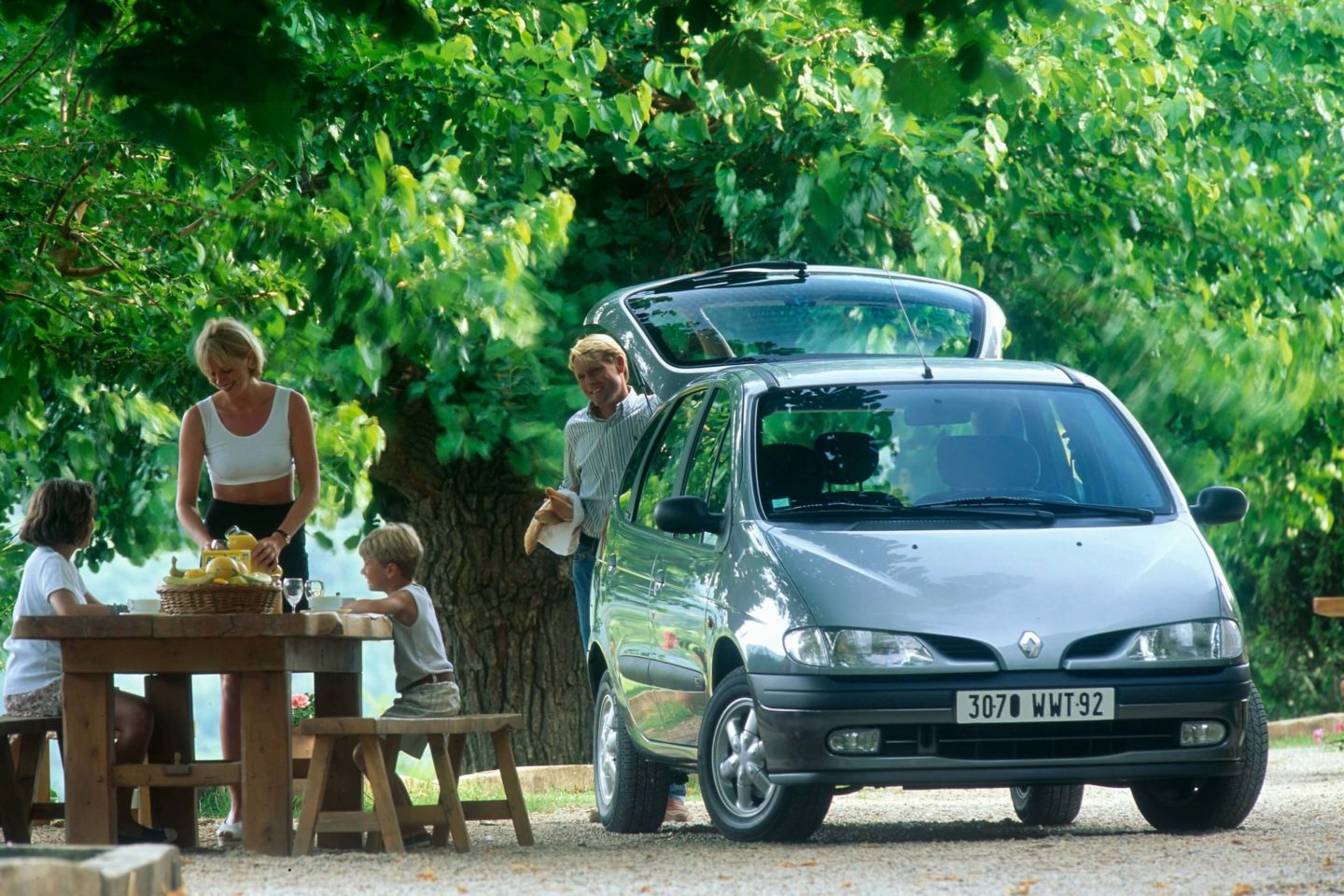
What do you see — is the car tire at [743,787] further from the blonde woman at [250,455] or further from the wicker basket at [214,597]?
the blonde woman at [250,455]

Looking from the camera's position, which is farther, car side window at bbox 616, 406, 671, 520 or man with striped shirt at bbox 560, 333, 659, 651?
man with striped shirt at bbox 560, 333, 659, 651

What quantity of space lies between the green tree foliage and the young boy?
192cm

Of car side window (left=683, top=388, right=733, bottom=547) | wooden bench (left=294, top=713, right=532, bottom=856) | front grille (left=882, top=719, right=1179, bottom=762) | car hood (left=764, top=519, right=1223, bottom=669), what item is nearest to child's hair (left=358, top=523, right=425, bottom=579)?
wooden bench (left=294, top=713, right=532, bottom=856)

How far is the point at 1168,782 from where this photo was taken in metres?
7.67

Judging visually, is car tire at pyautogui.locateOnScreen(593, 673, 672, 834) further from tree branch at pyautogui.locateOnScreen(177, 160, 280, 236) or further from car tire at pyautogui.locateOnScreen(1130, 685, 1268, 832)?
tree branch at pyautogui.locateOnScreen(177, 160, 280, 236)

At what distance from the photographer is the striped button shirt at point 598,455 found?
31.1 ft

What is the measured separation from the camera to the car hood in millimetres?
6773

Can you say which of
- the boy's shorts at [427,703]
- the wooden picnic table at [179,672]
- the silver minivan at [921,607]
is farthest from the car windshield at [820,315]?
the wooden picnic table at [179,672]

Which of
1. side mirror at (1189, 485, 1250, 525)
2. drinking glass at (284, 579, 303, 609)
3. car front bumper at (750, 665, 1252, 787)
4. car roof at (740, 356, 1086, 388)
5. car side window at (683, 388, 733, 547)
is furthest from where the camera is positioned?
car roof at (740, 356, 1086, 388)

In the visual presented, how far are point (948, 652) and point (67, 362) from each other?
6.33m

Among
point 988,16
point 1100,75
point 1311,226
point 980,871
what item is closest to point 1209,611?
point 980,871

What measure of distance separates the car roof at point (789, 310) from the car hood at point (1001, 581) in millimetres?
3042

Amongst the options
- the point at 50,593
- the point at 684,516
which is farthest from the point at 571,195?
the point at 684,516

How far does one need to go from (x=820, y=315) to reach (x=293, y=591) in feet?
13.6
